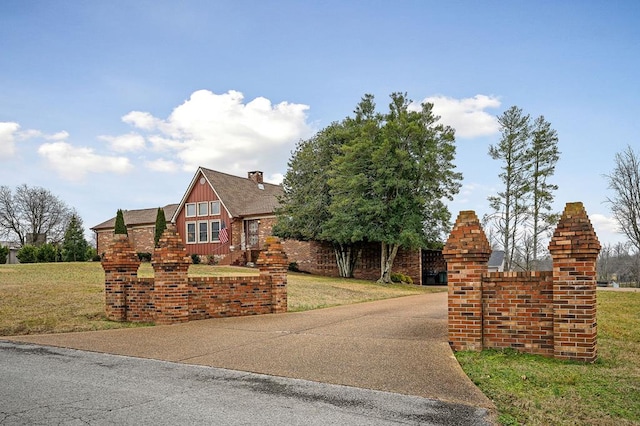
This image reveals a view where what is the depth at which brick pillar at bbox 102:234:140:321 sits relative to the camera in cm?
1161

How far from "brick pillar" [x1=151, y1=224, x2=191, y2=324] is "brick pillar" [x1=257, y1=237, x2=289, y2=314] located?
7.86 ft

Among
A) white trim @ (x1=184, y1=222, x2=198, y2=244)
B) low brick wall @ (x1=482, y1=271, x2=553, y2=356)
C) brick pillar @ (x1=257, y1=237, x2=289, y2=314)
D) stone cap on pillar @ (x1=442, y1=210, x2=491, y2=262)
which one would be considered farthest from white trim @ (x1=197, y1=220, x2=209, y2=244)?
low brick wall @ (x1=482, y1=271, x2=553, y2=356)

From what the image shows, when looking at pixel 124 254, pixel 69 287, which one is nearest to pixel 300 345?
pixel 124 254

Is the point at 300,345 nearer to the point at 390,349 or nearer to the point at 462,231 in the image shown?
the point at 390,349

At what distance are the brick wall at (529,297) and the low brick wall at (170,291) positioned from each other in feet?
19.9

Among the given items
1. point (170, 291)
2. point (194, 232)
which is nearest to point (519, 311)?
point (170, 291)

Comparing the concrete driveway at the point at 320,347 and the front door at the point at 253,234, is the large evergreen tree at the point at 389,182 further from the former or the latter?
the concrete driveway at the point at 320,347

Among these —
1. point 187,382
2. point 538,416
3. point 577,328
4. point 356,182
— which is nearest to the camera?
point 538,416

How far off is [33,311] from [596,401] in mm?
12047

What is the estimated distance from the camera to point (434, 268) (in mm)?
36844

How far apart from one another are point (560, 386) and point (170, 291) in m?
8.07

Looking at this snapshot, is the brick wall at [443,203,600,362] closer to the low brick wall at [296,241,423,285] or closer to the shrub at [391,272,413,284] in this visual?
the shrub at [391,272,413,284]

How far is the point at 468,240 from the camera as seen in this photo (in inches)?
303

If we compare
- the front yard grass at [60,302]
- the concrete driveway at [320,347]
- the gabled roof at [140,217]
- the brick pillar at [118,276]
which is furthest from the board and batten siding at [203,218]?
the concrete driveway at [320,347]
